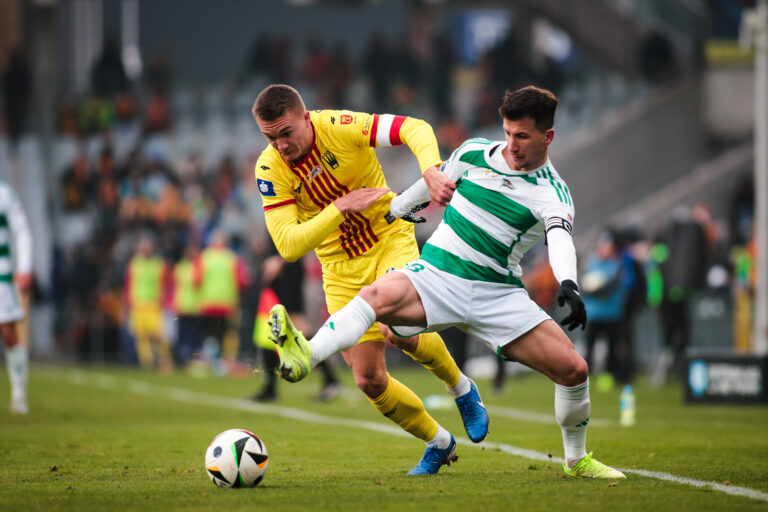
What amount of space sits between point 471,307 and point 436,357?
2.63ft

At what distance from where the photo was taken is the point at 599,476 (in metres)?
6.72

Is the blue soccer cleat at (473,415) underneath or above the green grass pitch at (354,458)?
above

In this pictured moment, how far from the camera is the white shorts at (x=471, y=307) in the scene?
6430mm

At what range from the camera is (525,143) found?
641cm

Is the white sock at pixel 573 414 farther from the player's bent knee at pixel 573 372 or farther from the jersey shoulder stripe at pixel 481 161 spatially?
the jersey shoulder stripe at pixel 481 161

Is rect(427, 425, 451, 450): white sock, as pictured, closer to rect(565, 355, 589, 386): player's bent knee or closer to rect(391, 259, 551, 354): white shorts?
rect(391, 259, 551, 354): white shorts

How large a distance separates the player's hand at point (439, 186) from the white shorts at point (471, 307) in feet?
1.27

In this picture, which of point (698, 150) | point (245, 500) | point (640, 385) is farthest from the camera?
point (698, 150)

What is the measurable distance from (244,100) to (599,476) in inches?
869

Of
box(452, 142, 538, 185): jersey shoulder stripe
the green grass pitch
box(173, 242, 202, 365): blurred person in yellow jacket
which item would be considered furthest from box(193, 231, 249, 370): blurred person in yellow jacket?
box(452, 142, 538, 185): jersey shoulder stripe

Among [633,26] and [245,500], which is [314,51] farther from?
[245,500]

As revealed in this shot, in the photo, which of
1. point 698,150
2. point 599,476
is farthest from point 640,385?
point 599,476

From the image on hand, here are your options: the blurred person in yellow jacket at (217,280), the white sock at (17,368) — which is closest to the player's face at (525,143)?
the white sock at (17,368)

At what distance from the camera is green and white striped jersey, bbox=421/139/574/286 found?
256 inches
